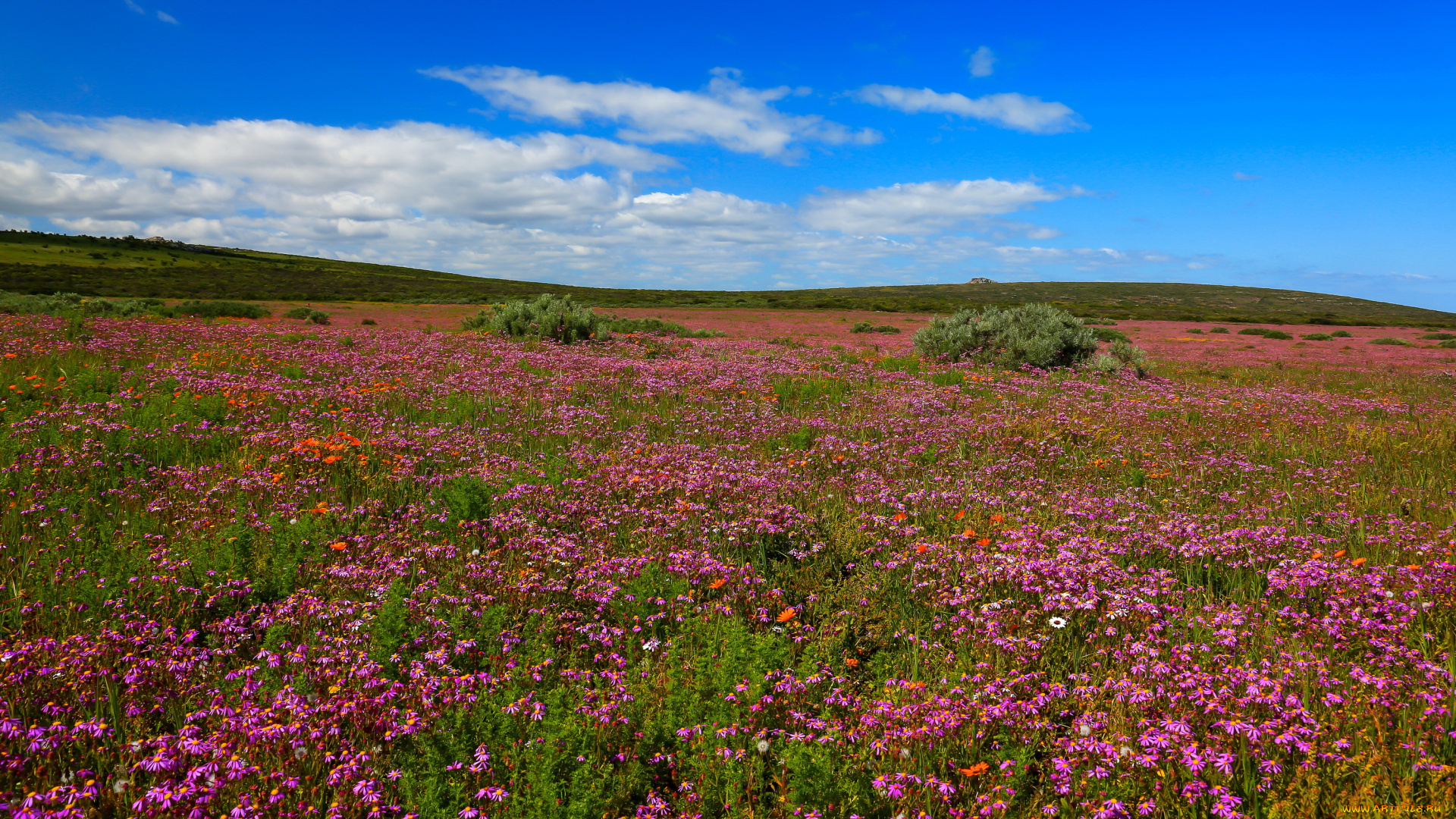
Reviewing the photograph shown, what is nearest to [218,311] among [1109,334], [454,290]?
[1109,334]

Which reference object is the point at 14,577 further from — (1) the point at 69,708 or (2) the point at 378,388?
(2) the point at 378,388

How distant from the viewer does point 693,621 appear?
386 centimetres

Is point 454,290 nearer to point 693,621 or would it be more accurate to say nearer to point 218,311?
point 218,311

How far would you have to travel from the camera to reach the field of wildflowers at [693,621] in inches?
108

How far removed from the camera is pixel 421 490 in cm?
603

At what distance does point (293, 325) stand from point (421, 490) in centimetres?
2007

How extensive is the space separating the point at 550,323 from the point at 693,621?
58.6 feet

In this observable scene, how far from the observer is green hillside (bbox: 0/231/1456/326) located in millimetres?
63844

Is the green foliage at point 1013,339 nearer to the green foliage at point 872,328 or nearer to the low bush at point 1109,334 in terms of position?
the low bush at point 1109,334

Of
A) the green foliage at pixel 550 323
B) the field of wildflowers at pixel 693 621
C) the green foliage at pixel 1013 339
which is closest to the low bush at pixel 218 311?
the green foliage at pixel 550 323

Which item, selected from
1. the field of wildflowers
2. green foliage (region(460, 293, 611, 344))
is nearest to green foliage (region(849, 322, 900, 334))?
green foliage (region(460, 293, 611, 344))

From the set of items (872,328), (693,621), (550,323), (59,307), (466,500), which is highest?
(872,328)

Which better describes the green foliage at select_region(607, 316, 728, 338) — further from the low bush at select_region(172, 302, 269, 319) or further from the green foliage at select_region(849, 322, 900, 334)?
the low bush at select_region(172, 302, 269, 319)

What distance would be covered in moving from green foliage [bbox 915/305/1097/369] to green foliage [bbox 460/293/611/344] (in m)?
10.3
